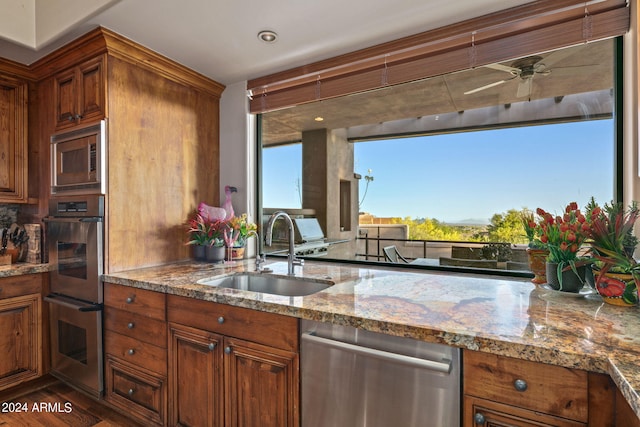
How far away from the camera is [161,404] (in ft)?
5.73

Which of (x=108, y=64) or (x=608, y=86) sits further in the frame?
(x=108, y=64)

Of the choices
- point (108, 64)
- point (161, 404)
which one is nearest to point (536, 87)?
point (108, 64)

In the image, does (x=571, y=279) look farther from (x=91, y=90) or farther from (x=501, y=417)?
(x=91, y=90)

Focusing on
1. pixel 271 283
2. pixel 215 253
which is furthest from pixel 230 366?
pixel 215 253

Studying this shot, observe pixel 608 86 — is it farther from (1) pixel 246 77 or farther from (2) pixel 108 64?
(2) pixel 108 64

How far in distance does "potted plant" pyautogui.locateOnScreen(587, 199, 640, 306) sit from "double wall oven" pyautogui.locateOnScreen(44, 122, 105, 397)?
96.5 inches

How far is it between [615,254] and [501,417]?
760 millimetres

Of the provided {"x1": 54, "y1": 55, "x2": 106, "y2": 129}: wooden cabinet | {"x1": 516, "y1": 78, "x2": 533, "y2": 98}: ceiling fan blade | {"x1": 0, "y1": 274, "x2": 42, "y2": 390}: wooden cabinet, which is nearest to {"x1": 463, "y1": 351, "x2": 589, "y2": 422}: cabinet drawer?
{"x1": 516, "y1": 78, "x2": 533, "y2": 98}: ceiling fan blade

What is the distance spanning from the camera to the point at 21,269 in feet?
7.13

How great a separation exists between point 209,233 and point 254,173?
0.61 metres

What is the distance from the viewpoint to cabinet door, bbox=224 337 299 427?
1348mm

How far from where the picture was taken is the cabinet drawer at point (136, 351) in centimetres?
176

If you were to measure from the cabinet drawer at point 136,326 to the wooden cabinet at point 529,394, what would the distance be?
1.47 m

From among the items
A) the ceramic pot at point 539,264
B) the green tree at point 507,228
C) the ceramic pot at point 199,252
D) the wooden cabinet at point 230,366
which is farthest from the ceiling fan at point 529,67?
the ceramic pot at point 199,252
